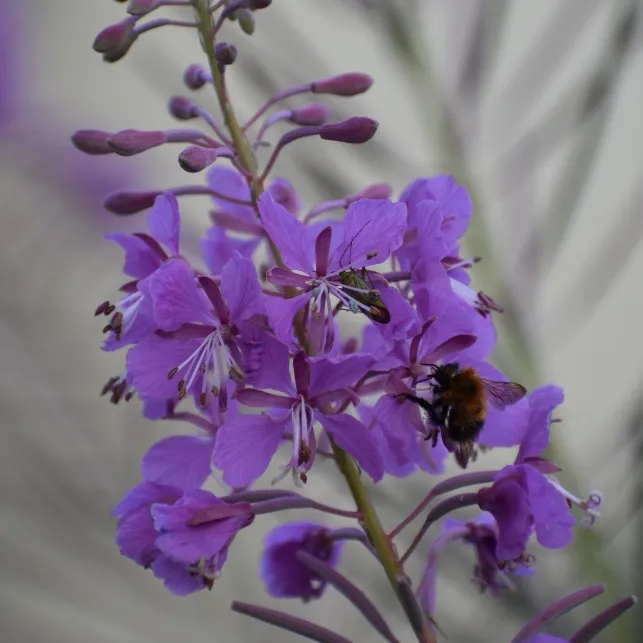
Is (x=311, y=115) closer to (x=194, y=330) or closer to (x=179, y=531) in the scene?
(x=194, y=330)

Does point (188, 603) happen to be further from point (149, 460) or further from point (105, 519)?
point (149, 460)

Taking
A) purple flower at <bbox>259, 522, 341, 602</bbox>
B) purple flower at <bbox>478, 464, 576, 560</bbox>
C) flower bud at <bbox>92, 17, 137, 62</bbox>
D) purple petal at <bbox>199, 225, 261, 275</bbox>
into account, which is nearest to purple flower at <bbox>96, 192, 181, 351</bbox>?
purple petal at <bbox>199, 225, 261, 275</bbox>

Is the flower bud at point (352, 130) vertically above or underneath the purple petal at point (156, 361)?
above

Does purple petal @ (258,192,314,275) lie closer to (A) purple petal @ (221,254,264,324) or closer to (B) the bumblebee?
(A) purple petal @ (221,254,264,324)

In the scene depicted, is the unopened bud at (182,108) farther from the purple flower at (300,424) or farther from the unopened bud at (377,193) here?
the purple flower at (300,424)

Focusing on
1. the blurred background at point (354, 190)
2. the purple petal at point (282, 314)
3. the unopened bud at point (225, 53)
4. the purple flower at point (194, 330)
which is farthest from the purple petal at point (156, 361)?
the blurred background at point (354, 190)

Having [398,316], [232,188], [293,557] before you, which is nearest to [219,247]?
[232,188]

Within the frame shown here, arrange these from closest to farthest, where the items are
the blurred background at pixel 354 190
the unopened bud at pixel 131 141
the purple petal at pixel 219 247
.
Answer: the unopened bud at pixel 131 141
the purple petal at pixel 219 247
the blurred background at pixel 354 190
